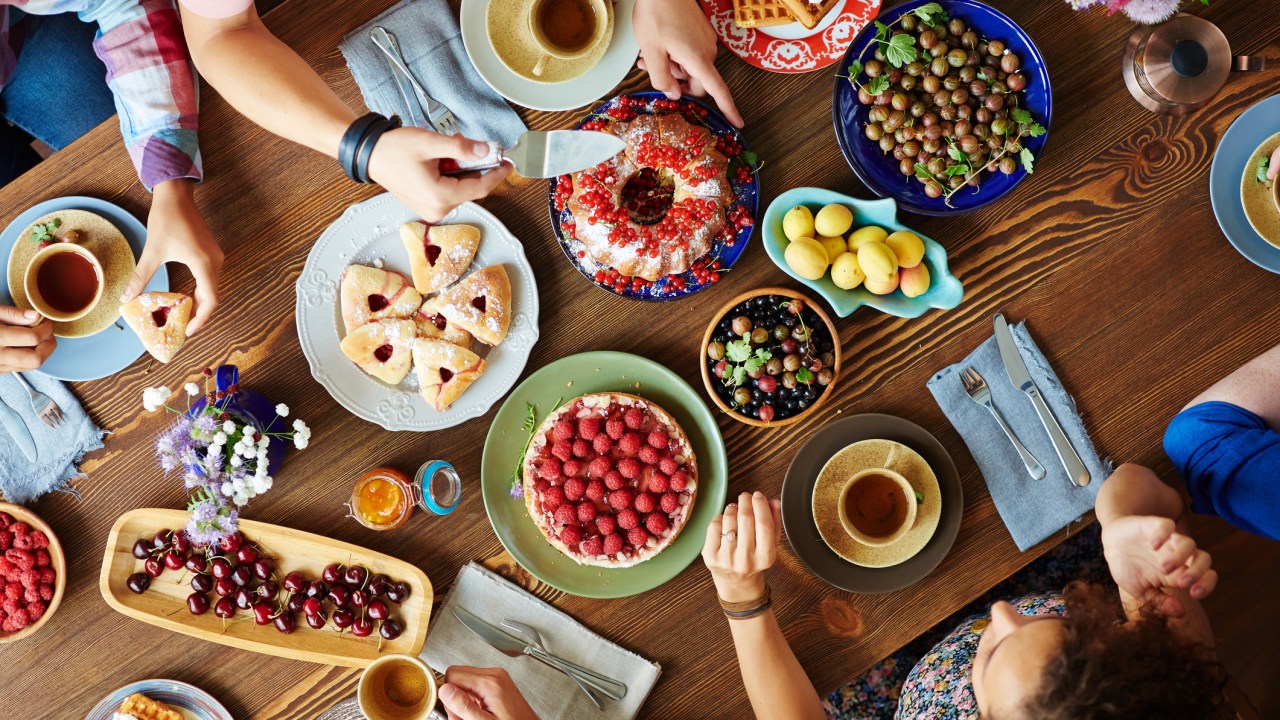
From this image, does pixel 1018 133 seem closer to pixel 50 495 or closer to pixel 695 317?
pixel 695 317

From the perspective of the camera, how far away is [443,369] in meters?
1.55

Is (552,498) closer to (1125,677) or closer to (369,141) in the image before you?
(369,141)

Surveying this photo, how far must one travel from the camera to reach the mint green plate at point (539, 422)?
156 cm

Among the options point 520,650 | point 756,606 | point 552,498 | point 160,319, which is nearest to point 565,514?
point 552,498

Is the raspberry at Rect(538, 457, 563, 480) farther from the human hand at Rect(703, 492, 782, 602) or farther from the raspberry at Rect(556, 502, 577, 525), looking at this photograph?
the human hand at Rect(703, 492, 782, 602)

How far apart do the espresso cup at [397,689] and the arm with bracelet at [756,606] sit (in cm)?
60

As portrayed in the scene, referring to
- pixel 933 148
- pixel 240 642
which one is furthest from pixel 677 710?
pixel 933 148

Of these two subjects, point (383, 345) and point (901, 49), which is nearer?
point (901, 49)

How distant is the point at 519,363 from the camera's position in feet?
5.15

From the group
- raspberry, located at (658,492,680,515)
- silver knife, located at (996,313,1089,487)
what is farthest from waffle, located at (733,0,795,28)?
raspberry, located at (658,492,680,515)

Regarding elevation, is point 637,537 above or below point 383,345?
below

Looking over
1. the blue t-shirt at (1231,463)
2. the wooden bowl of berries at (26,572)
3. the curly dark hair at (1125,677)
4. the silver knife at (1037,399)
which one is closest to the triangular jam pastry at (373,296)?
the wooden bowl of berries at (26,572)

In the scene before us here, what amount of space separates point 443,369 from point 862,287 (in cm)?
87

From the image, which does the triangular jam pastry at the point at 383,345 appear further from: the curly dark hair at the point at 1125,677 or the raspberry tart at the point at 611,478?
the curly dark hair at the point at 1125,677
